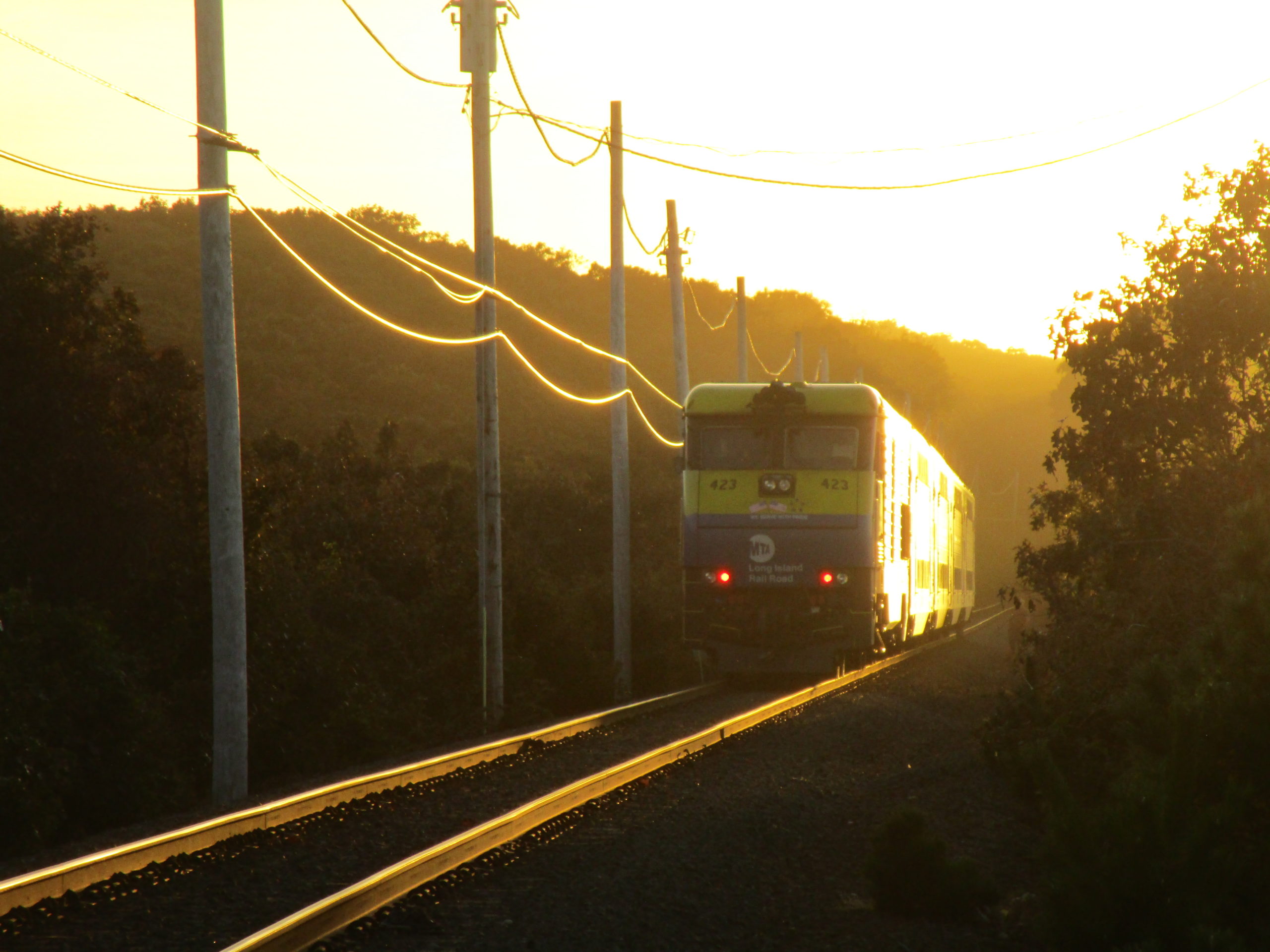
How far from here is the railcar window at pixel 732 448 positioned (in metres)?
18.5

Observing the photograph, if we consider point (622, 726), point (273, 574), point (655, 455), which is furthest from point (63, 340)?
point (655, 455)

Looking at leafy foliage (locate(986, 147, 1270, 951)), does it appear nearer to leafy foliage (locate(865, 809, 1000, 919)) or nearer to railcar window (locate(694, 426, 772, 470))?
leafy foliage (locate(865, 809, 1000, 919))

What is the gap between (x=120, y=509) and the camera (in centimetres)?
1588

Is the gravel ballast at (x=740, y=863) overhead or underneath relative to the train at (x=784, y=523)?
underneath

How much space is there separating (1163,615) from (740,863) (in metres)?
6.05

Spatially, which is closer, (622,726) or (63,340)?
(622,726)

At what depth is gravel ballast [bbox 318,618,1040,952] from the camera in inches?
258

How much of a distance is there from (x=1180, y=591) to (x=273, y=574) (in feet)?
36.9

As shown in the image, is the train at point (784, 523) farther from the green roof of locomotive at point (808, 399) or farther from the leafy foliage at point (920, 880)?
the leafy foliage at point (920, 880)

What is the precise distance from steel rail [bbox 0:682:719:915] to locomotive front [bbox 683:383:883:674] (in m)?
4.88

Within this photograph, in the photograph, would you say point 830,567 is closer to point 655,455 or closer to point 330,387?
point 655,455

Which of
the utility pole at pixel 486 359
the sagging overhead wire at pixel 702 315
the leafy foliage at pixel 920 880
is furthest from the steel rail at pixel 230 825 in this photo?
the sagging overhead wire at pixel 702 315

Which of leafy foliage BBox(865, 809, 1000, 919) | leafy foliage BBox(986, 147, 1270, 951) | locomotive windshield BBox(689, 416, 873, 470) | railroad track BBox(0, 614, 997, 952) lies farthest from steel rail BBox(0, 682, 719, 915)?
locomotive windshield BBox(689, 416, 873, 470)

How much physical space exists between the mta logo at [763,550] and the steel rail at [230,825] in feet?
16.5
